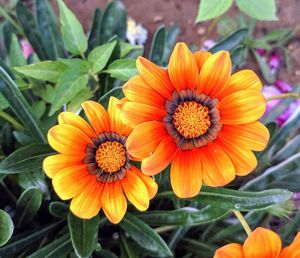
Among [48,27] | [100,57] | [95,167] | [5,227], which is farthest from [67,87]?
[48,27]

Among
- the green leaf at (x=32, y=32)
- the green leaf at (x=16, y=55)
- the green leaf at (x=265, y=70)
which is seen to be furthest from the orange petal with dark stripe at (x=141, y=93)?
the green leaf at (x=265, y=70)

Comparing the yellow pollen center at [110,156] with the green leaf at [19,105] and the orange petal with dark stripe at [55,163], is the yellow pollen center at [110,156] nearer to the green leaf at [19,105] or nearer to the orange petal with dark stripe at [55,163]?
the orange petal with dark stripe at [55,163]

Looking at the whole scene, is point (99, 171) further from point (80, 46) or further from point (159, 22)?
point (159, 22)

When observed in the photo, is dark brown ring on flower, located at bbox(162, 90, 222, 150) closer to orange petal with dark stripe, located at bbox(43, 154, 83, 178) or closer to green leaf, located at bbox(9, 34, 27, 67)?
orange petal with dark stripe, located at bbox(43, 154, 83, 178)

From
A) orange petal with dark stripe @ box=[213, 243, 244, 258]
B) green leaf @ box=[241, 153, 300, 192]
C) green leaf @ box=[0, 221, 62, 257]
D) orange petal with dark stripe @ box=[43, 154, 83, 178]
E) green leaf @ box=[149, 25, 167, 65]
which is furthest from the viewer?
green leaf @ box=[149, 25, 167, 65]

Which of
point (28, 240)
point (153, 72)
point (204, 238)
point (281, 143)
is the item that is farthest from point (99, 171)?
point (281, 143)

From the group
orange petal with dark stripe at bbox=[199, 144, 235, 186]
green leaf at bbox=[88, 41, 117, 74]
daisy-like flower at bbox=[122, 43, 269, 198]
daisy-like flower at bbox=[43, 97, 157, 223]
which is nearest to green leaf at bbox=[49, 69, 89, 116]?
green leaf at bbox=[88, 41, 117, 74]
